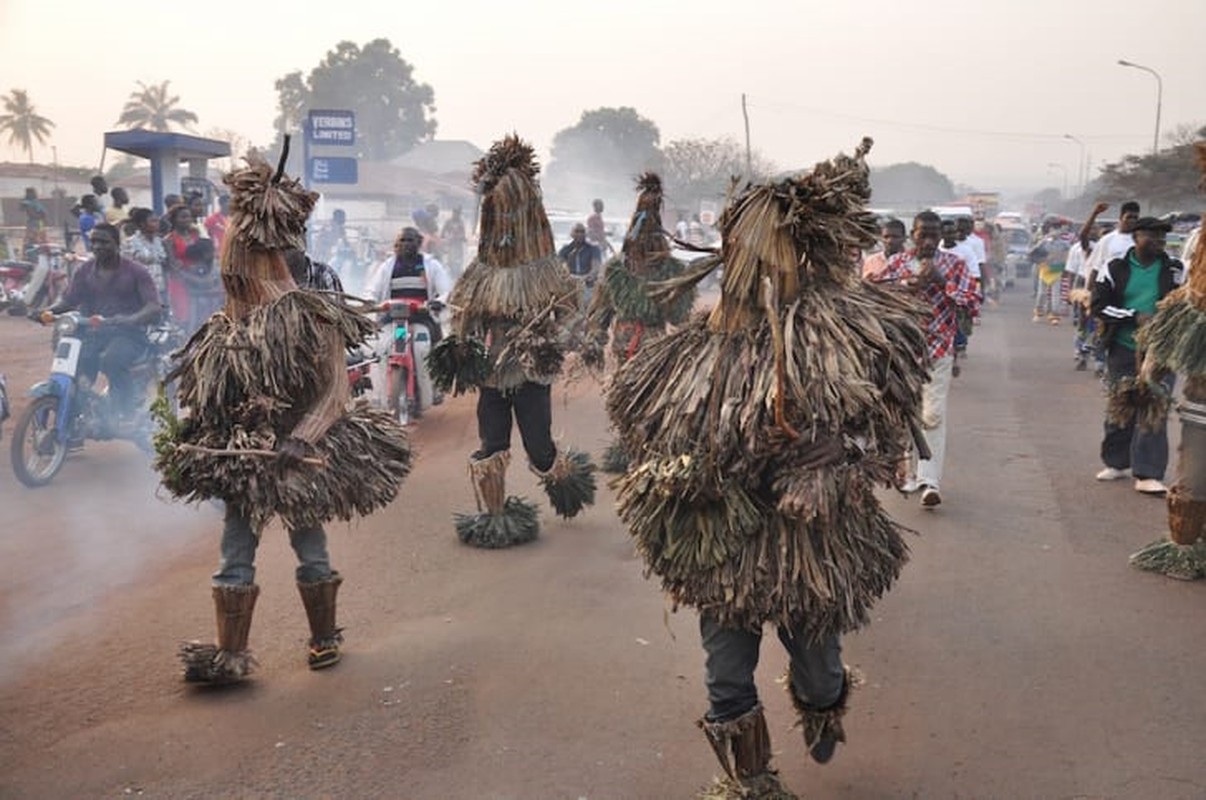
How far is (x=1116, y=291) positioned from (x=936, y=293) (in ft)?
5.14

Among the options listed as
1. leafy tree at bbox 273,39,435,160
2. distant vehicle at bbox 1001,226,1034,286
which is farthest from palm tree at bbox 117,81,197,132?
distant vehicle at bbox 1001,226,1034,286

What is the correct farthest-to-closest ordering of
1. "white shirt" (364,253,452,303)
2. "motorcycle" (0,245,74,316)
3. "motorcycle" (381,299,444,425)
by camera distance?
1. "motorcycle" (0,245,74,316)
2. "motorcycle" (381,299,444,425)
3. "white shirt" (364,253,452,303)

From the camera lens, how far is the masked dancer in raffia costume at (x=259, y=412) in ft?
15.8

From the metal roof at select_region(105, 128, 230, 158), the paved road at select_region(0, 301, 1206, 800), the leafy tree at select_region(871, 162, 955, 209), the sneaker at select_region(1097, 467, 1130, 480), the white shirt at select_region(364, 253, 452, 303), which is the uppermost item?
the leafy tree at select_region(871, 162, 955, 209)

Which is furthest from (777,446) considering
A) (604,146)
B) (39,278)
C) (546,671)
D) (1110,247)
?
(604,146)

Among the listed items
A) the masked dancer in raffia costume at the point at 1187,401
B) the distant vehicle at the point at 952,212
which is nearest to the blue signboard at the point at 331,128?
the distant vehicle at the point at 952,212

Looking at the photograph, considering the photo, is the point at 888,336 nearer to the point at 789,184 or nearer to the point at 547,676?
the point at 789,184

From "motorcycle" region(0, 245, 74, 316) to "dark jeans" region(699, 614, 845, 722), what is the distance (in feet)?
36.1

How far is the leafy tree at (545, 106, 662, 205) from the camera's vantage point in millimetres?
72375

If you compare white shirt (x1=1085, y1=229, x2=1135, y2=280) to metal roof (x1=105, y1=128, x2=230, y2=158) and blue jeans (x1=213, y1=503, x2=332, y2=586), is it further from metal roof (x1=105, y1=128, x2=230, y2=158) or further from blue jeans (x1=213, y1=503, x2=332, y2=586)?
metal roof (x1=105, y1=128, x2=230, y2=158)

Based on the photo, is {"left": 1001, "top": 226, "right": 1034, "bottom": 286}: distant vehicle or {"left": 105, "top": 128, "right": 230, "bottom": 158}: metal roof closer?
{"left": 105, "top": 128, "right": 230, "bottom": 158}: metal roof

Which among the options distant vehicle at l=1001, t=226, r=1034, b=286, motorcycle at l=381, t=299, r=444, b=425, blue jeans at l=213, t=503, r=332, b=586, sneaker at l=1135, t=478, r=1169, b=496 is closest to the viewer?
blue jeans at l=213, t=503, r=332, b=586

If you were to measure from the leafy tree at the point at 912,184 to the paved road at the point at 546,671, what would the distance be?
9128cm

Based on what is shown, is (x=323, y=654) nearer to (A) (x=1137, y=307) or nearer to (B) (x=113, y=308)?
(B) (x=113, y=308)
